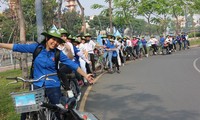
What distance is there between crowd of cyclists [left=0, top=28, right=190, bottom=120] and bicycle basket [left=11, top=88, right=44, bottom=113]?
629 mm

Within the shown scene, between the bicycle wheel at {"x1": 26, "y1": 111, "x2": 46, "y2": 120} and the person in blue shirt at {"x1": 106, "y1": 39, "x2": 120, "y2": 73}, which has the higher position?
the person in blue shirt at {"x1": 106, "y1": 39, "x2": 120, "y2": 73}

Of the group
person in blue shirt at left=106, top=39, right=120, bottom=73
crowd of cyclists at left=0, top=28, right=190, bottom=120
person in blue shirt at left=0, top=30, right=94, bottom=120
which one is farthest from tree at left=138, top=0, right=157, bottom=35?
person in blue shirt at left=0, top=30, right=94, bottom=120

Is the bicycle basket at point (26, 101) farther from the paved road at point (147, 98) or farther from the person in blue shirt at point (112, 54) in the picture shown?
the person in blue shirt at point (112, 54)

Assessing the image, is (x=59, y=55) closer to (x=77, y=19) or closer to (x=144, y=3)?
(x=144, y=3)

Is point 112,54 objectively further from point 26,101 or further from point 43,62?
point 26,101

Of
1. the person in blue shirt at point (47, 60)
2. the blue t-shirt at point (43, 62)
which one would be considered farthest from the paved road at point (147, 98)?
the blue t-shirt at point (43, 62)

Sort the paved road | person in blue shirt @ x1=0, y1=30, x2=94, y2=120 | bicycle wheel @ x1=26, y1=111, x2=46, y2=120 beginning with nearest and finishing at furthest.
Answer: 1. bicycle wheel @ x1=26, y1=111, x2=46, y2=120
2. person in blue shirt @ x1=0, y1=30, x2=94, y2=120
3. the paved road

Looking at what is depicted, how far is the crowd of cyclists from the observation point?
4.97 meters

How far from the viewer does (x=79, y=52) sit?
32.7 feet

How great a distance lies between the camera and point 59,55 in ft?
16.6

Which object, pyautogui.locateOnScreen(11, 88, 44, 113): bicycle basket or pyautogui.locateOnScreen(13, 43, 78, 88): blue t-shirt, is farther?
pyautogui.locateOnScreen(13, 43, 78, 88): blue t-shirt

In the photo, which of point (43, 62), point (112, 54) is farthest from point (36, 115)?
point (112, 54)

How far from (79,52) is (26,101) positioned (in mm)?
5808

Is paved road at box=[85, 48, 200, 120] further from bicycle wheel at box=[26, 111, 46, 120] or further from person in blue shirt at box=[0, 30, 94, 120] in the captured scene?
bicycle wheel at box=[26, 111, 46, 120]
